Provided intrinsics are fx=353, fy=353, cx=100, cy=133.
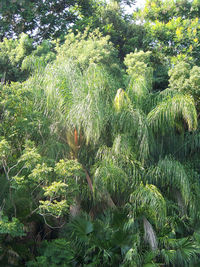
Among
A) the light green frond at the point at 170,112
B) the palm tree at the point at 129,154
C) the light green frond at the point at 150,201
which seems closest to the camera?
the light green frond at the point at 150,201

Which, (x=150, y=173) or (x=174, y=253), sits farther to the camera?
(x=150, y=173)

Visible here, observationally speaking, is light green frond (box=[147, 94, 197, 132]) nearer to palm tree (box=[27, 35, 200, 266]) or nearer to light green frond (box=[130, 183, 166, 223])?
palm tree (box=[27, 35, 200, 266])

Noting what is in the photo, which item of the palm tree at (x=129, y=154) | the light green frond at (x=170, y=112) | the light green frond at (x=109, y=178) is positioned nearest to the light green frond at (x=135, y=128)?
the palm tree at (x=129, y=154)

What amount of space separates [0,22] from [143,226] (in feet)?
37.1

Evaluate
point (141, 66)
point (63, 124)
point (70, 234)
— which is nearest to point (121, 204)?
point (70, 234)

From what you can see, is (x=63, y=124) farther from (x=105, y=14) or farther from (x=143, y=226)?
(x=105, y=14)

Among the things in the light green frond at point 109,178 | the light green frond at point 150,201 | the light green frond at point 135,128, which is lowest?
the light green frond at point 150,201

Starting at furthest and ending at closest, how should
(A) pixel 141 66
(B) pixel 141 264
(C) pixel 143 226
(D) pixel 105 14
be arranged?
(D) pixel 105 14 < (A) pixel 141 66 < (C) pixel 143 226 < (B) pixel 141 264

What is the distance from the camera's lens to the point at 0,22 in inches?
600

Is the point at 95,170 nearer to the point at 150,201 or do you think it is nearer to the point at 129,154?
the point at 129,154

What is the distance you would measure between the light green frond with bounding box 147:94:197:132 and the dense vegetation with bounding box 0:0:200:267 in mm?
27

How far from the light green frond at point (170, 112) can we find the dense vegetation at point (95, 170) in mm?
27

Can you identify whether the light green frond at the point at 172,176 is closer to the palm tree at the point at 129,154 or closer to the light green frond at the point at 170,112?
the palm tree at the point at 129,154

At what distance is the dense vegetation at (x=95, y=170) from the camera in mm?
7457
